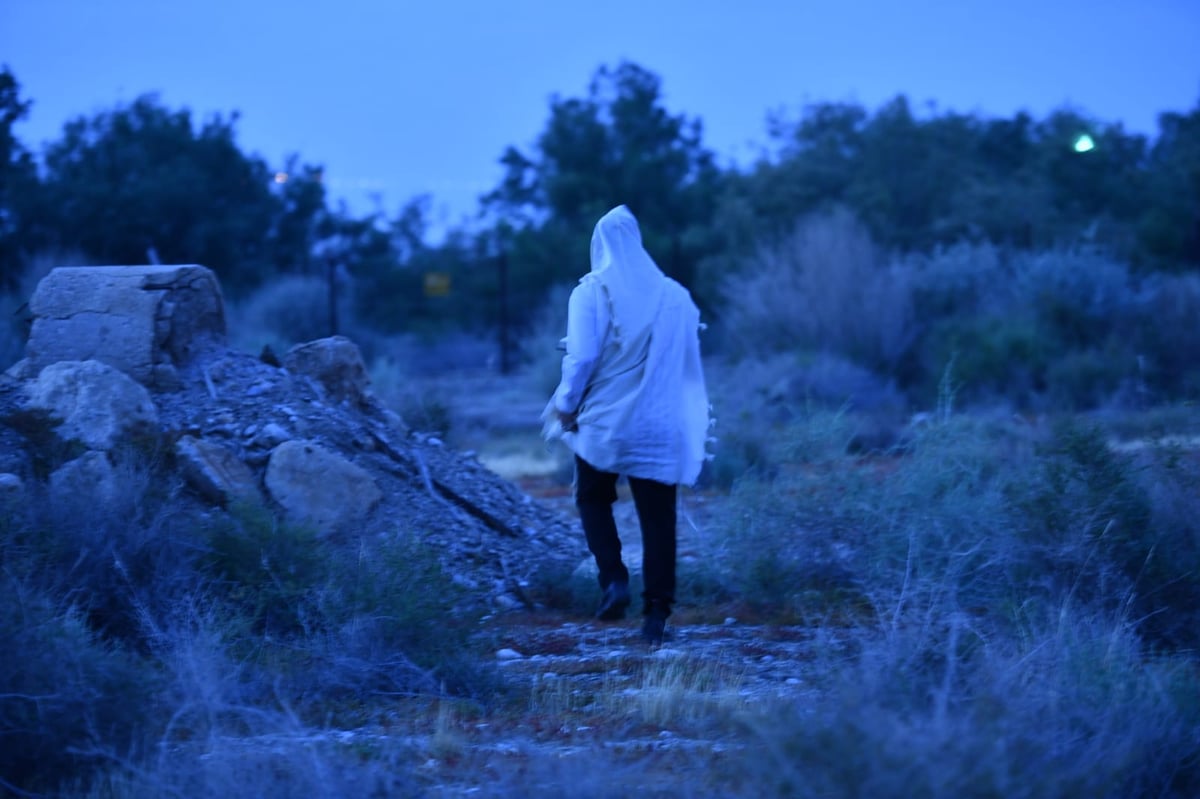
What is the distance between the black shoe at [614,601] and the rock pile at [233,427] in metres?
0.84

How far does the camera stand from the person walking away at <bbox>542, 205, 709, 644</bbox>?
5754 millimetres

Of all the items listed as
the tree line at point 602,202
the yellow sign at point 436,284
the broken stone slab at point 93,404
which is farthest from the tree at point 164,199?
the broken stone slab at point 93,404

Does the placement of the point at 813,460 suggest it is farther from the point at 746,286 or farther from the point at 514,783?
the point at 746,286

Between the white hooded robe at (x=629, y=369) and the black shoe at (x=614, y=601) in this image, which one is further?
the black shoe at (x=614, y=601)

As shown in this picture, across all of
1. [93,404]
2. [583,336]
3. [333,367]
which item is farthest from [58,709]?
[333,367]

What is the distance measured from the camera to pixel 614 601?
20.4ft

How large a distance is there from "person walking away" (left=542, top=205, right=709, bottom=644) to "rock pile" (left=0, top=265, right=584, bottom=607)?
3.23 ft

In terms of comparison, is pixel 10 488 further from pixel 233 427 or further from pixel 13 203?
pixel 13 203

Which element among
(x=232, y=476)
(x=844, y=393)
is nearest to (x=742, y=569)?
(x=232, y=476)

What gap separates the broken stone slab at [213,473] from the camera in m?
6.48

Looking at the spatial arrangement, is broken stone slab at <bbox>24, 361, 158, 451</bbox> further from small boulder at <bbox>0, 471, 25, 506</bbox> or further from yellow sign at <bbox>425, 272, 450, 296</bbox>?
yellow sign at <bbox>425, 272, 450, 296</bbox>

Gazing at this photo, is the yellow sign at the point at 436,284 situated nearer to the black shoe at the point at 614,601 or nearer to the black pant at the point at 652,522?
the black shoe at the point at 614,601

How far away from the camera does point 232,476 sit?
6.71m

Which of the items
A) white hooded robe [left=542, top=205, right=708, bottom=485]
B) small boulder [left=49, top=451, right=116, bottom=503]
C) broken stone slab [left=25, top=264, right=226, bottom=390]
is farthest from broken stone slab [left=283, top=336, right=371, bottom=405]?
white hooded robe [left=542, top=205, right=708, bottom=485]
